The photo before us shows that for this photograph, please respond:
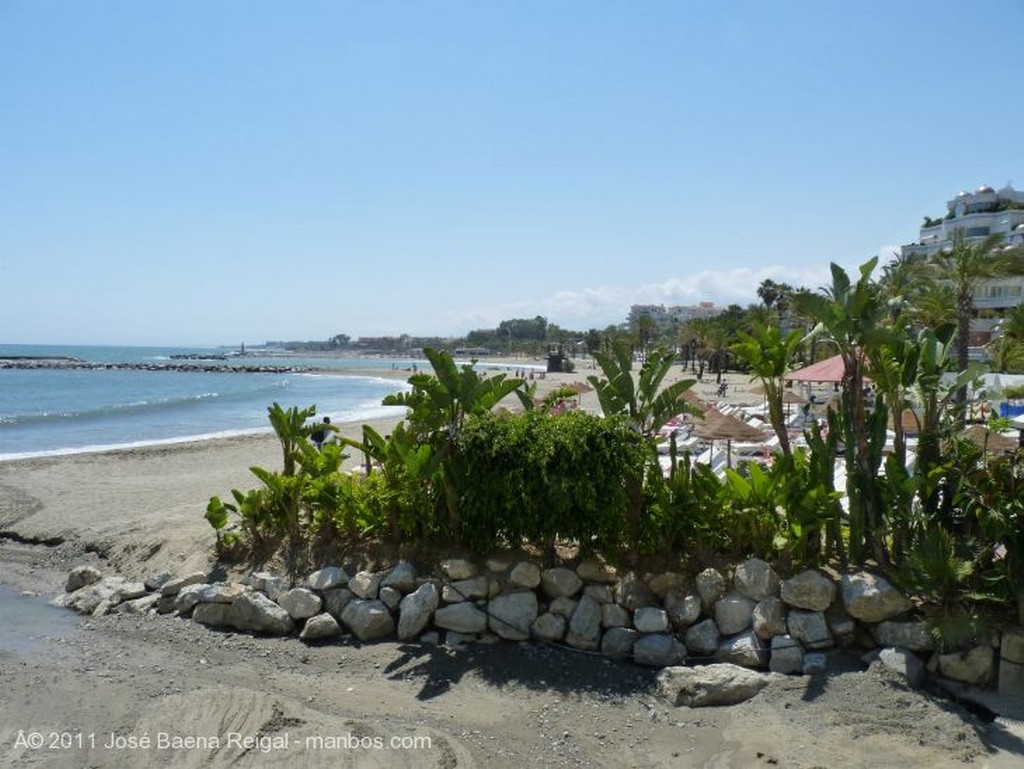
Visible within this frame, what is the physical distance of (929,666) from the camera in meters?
7.56

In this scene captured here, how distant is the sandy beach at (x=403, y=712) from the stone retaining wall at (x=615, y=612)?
26 centimetres

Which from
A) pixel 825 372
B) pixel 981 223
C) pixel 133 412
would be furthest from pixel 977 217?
pixel 133 412

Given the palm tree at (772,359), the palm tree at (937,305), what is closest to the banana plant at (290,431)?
the palm tree at (772,359)

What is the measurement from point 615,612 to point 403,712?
8.65 feet

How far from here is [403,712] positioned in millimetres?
7082

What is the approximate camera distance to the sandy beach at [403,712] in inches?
249

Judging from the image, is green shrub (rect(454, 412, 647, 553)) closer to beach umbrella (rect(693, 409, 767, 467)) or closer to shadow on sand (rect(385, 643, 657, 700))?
shadow on sand (rect(385, 643, 657, 700))

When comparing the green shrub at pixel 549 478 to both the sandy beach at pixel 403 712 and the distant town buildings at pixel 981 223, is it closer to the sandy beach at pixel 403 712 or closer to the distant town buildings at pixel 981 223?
the sandy beach at pixel 403 712

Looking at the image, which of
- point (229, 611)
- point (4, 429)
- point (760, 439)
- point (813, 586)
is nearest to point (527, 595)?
point (813, 586)

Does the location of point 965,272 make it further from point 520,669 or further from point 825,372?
point 520,669

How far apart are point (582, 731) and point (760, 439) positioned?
11.8 metres

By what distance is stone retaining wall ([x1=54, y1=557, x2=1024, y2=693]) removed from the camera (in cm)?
777

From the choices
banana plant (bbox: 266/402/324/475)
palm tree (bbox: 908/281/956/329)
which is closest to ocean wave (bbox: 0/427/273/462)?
banana plant (bbox: 266/402/324/475)

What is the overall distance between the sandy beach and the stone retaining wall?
0.26 m
